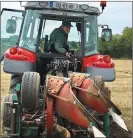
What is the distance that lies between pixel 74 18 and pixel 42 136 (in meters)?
2.37

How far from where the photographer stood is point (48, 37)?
266 inches

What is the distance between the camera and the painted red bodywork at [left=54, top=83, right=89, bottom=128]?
443cm

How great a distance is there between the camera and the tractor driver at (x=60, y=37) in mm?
6513

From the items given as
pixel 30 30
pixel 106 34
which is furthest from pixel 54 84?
pixel 106 34

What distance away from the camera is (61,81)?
4.86 m

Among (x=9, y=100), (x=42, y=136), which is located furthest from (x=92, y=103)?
(x=9, y=100)

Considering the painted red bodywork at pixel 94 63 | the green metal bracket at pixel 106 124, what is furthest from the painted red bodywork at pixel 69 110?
the painted red bodywork at pixel 94 63

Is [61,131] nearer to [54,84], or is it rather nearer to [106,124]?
[54,84]

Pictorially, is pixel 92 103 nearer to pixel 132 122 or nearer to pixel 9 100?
pixel 9 100

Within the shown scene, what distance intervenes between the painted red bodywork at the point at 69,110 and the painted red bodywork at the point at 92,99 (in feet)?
1.10

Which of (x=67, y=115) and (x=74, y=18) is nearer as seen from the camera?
(x=67, y=115)

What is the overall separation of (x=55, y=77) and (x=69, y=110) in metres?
0.64

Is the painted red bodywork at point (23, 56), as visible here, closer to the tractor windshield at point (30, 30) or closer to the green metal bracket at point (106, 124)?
the tractor windshield at point (30, 30)

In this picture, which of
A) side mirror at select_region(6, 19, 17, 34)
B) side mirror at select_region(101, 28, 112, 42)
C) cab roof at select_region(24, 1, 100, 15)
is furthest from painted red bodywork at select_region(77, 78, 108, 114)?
side mirror at select_region(101, 28, 112, 42)
